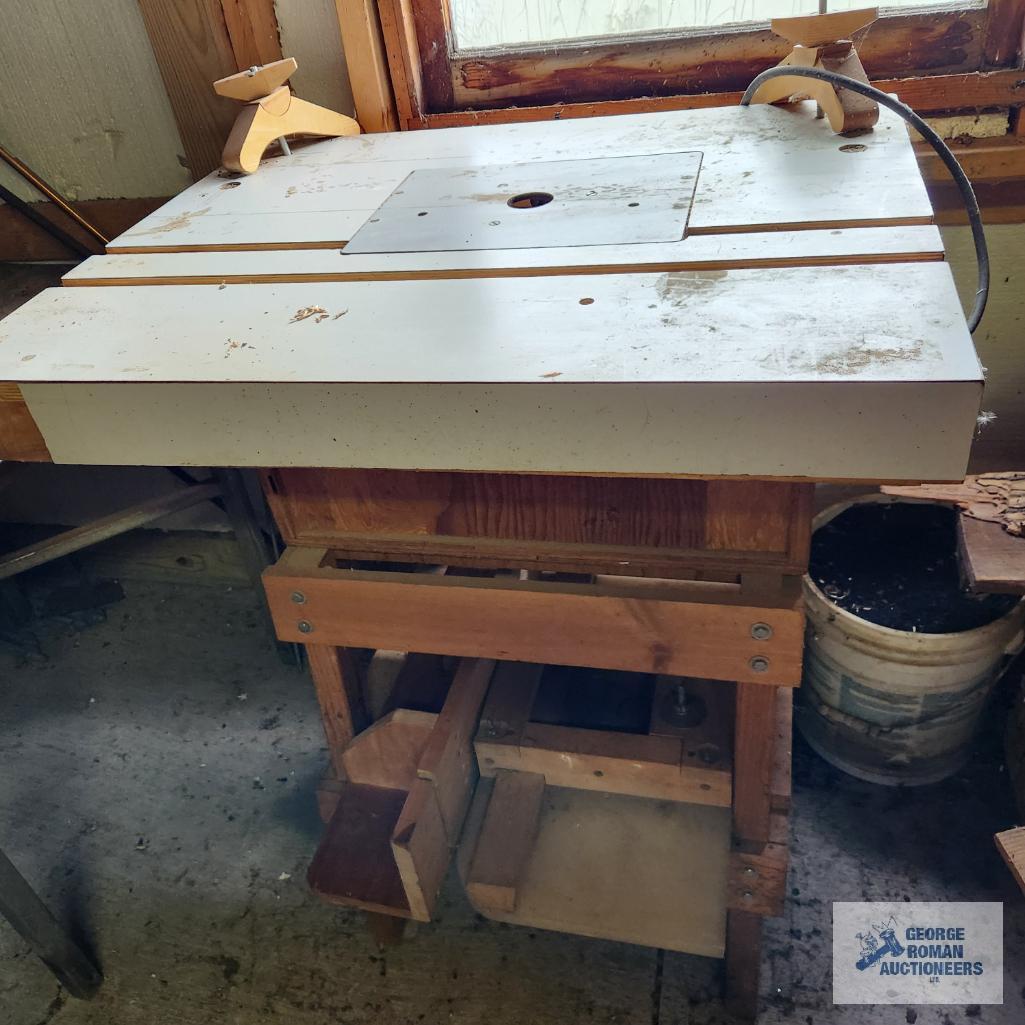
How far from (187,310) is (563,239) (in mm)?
372

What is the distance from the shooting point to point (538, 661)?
0.90m

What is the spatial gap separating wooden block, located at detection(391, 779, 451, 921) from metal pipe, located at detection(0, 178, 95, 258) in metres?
1.38

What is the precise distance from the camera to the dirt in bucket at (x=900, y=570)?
1.38 m

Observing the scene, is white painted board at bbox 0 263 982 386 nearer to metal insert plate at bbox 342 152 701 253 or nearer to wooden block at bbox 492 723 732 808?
metal insert plate at bbox 342 152 701 253

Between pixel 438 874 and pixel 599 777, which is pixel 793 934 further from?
pixel 438 874

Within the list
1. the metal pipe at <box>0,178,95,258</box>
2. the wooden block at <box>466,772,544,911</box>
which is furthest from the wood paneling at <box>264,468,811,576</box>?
the metal pipe at <box>0,178,95,258</box>

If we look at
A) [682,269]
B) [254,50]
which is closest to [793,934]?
[682,269]

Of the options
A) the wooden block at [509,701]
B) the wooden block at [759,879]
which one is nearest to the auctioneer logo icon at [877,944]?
the wooden block at [759,879]

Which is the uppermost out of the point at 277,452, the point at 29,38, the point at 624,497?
the point at 29,38

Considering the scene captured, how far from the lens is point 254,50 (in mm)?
1452

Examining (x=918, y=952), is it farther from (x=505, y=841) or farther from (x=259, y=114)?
(x=259, y=114)

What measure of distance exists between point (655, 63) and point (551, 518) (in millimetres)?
1005

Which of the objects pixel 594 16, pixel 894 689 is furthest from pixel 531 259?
pixel 894 689

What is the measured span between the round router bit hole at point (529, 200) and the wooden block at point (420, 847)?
2.32ft
